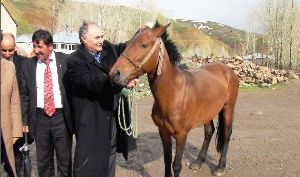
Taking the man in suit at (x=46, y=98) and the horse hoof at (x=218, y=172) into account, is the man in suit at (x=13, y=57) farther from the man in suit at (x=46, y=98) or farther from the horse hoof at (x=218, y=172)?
the horse hoof at (x=218, y=172)

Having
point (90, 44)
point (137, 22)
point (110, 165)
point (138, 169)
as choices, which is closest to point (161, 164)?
point (138, 169)

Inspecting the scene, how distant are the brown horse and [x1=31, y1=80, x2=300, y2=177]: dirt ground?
0.51 metres

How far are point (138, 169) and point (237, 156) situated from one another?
1.89m

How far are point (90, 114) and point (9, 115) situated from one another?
0.71 m

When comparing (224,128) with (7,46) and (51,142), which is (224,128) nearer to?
(51,142)

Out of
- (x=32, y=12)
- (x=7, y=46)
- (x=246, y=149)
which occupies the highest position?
(x=32, y=12)

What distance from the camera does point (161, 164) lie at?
6.11 m

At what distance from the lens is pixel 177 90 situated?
177 inches

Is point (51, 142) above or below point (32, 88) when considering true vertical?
below

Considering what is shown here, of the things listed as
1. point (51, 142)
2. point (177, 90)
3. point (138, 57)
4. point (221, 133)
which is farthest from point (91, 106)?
point (221, 133)

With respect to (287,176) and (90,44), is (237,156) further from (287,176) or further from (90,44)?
(90,44)

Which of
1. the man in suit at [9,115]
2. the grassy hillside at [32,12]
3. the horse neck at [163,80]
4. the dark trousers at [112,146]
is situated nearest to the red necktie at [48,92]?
the man in suit at [9,115]

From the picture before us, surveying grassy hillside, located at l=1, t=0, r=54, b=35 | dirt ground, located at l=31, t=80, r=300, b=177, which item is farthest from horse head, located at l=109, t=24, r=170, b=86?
grassy hillside, located at l=1, t=0, r=54, b=35

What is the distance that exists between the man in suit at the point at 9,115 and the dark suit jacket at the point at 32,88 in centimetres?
40
